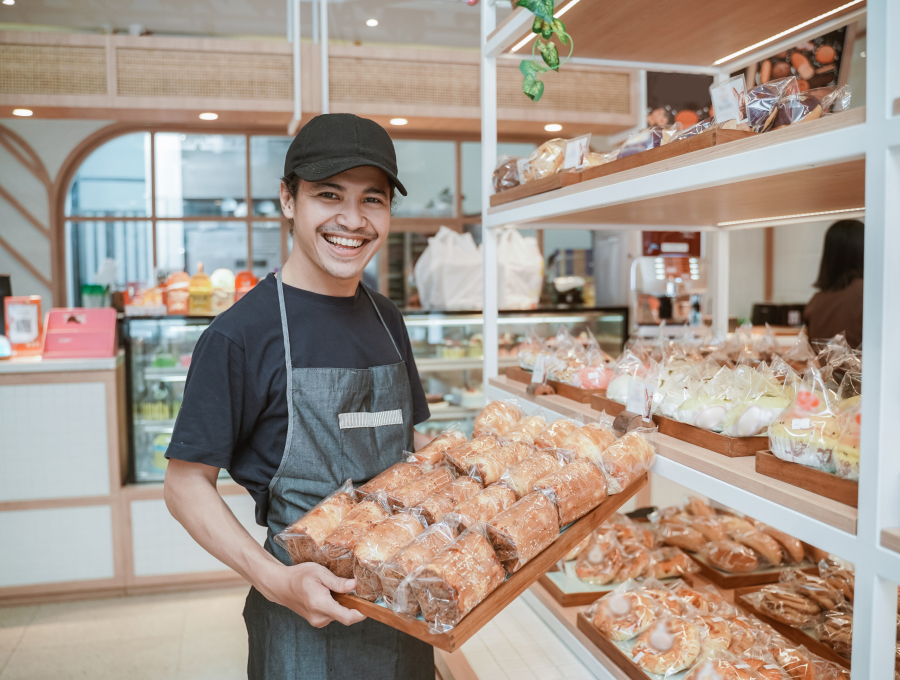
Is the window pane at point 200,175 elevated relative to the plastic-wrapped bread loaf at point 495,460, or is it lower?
elevated

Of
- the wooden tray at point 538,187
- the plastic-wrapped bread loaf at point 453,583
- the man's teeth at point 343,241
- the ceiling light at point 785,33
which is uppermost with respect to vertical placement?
the ceiling light at point 785,33

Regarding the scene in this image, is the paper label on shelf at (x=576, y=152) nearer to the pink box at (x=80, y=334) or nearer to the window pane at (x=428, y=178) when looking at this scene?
the pink box at (x=80, y=334)

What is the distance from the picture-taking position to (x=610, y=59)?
1920mm

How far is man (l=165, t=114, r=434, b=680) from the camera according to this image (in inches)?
53.0

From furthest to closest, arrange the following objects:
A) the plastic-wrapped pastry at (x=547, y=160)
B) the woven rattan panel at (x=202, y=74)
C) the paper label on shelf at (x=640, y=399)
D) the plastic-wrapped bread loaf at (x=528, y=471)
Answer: the woven rattan panel at (x=202, y=74) < the plastic-wrapped pastry at (x=547, y=160) < the paper label on shelf at (x=640, y=399) < the plastic-wrapped bread loaf at (x=528, y=471)

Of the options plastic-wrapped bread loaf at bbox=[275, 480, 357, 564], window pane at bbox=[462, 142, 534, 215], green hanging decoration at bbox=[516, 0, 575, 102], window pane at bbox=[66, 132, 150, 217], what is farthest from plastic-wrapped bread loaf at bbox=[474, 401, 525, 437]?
window pane at bbox=[66, 132, 150, 217]

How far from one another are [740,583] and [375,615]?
123cm

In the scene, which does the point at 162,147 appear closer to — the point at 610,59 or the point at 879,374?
the point at 610,59

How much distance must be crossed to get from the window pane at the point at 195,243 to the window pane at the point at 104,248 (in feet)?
0.38

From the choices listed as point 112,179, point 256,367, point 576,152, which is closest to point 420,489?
point 256,367

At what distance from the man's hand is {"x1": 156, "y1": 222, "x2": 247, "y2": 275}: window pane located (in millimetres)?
4968

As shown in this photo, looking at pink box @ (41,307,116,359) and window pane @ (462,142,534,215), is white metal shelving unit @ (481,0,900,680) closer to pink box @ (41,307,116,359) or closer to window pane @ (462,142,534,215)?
pink box @ (41,307,116,359)

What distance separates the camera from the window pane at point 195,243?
5.64 metres

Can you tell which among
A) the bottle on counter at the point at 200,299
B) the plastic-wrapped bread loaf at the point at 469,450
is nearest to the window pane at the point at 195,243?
the bottle on counter at the point at 200,299
